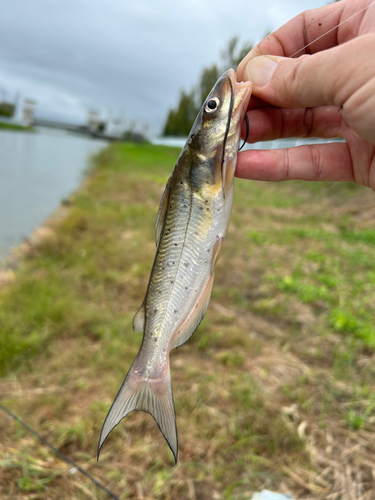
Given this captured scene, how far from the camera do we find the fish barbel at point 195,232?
1793 millimetres

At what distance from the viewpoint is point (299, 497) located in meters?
2.39

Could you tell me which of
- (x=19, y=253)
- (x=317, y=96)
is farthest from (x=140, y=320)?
(x=19, y=253)

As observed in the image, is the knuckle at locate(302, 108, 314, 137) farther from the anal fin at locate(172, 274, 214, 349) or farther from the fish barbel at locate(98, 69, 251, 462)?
the anal fin at locate(172, 274, 214, 349)

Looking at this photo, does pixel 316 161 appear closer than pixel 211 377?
Yes

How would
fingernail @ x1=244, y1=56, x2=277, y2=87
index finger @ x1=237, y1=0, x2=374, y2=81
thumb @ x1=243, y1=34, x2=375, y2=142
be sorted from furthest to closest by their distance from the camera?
index finger @ x1=237, y1=0, x2=374, y2=81 < fingernail @ x1=244, y1=56, x2=277, y2=87 < thumb @ x1=243, y1=34, x2=375, y2=142

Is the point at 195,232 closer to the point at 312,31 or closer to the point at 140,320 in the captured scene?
the point at 140,320

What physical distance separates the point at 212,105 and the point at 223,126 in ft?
0.43

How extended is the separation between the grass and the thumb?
2.41m

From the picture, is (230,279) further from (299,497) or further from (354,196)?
(354,196)

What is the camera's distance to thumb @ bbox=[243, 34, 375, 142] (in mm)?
1415

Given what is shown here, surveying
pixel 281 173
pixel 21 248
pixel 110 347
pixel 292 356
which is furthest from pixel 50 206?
pixel 281 173

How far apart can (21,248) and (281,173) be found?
5.42 m

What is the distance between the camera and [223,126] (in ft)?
6.07

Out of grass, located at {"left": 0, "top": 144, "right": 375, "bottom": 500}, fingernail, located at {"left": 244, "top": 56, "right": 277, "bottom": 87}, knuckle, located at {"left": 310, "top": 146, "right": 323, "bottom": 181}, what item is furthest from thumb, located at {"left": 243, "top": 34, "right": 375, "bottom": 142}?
grass, located at {"left": 0, "top": 144, "right": 375, "bottom": 500}
